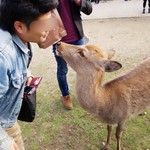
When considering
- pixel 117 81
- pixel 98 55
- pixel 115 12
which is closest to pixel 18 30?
pixel 98 55

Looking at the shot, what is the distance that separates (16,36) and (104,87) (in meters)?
1.51

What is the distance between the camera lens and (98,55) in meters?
2.82

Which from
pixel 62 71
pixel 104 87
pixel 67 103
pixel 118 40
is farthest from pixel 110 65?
pixel 118 40

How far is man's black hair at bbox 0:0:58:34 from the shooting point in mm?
1524

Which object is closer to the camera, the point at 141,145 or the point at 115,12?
the point at 141,145

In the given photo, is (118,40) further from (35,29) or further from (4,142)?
(4,142)

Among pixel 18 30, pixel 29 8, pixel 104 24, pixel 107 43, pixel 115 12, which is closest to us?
pixel 29 8

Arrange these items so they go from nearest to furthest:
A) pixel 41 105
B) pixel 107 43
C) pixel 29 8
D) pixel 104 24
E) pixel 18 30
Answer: pixel 29 8 < pixel 18 30 < pixel 41 105 < pixel 107 43 < pixel 104 24

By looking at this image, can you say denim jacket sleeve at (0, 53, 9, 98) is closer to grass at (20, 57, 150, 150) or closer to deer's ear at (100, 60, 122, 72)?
deer's ear at (100, 60, 122, 72)

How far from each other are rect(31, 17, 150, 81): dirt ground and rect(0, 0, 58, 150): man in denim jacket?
10.1ft

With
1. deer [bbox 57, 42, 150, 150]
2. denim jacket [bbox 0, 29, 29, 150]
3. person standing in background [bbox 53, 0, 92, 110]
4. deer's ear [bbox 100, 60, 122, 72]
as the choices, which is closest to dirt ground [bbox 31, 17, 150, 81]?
person standing in background [bbox 53, 0, 92, 110]

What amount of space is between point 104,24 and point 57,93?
13.4ft

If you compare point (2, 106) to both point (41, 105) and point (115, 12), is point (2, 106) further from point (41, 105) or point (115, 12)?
point (115, 12)

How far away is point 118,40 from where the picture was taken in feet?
21.8
